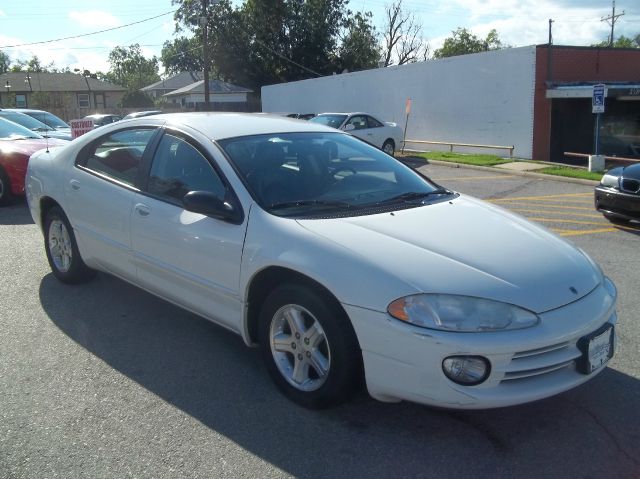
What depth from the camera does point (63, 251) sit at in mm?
5664

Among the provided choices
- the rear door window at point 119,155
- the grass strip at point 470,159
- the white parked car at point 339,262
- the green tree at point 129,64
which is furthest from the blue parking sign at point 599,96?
the green tree at point 129,64

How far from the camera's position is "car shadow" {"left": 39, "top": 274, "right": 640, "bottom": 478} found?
3.04 meters

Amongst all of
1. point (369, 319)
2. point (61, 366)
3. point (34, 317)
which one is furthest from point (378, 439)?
point (34, 317)

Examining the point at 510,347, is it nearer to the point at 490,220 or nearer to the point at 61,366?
the point at 490,220

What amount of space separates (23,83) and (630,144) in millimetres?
58019

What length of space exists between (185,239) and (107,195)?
3.72ft

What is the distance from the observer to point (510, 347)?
2963 millimetres

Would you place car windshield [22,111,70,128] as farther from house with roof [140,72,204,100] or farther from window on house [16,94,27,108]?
window on house [16,94,27,108]

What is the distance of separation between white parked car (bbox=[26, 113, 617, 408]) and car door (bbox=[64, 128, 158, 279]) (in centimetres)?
2

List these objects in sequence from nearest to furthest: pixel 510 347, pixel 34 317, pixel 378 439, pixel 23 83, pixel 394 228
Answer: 1. pixel 510 347
2. pixel 378 439
3. pixel 394 228
4. pixel 34 317
5. pixel 23 83

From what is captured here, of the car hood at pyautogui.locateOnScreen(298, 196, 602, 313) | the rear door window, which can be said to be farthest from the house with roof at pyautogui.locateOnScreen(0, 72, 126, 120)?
the car hood at pyautogui.locateOnScreen(298, 196, 602, 313)

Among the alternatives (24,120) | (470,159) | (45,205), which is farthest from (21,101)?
(45,205)

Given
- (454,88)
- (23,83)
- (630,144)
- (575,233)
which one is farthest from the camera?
(23,83)

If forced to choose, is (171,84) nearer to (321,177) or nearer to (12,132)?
(12,132)
